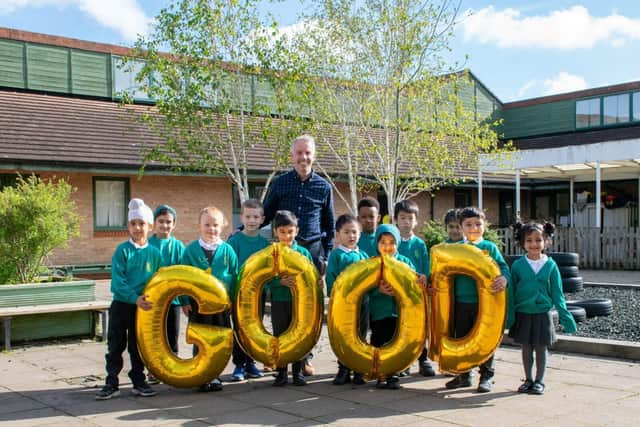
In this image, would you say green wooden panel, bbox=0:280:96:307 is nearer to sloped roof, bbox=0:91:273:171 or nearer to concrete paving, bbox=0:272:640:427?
concrete paving, bbox=0:272:640:427

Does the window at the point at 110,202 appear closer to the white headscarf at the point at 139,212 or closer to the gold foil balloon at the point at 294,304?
the white headscarf at the point at 139,212

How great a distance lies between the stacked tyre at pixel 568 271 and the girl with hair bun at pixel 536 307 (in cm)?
643

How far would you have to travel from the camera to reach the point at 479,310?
6.04 metres

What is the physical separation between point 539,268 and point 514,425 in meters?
Result: 1.58

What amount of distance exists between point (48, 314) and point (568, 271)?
868 cm

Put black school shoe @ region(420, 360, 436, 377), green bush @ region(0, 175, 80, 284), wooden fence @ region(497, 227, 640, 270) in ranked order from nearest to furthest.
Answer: black school shoe @ region(420, 360, 436, 377) < green bush @ region(0, 175, 80, 284) < wooden fence @ region(497, 227, 640, 270)

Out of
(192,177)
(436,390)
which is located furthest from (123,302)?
(192,177)

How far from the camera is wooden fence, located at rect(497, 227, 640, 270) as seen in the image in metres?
19.5

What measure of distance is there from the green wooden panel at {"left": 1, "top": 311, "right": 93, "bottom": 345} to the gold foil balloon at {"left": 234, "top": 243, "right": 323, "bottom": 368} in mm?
3642

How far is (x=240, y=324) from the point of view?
20.6ft

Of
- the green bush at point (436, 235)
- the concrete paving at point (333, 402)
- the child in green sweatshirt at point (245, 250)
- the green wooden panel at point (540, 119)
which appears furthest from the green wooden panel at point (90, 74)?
the green wooden panel at point (540, 119)

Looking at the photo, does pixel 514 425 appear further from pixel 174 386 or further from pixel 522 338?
pixel 174 386

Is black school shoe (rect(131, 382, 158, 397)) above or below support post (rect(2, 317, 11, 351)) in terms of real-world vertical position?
below

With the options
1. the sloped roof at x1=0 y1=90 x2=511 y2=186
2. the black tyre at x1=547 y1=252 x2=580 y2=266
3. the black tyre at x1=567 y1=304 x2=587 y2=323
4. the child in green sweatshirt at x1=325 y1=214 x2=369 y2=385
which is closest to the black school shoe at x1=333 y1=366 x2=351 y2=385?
the child in green sweatshirt at x1=325 y1=214 x2=369 y2=385
